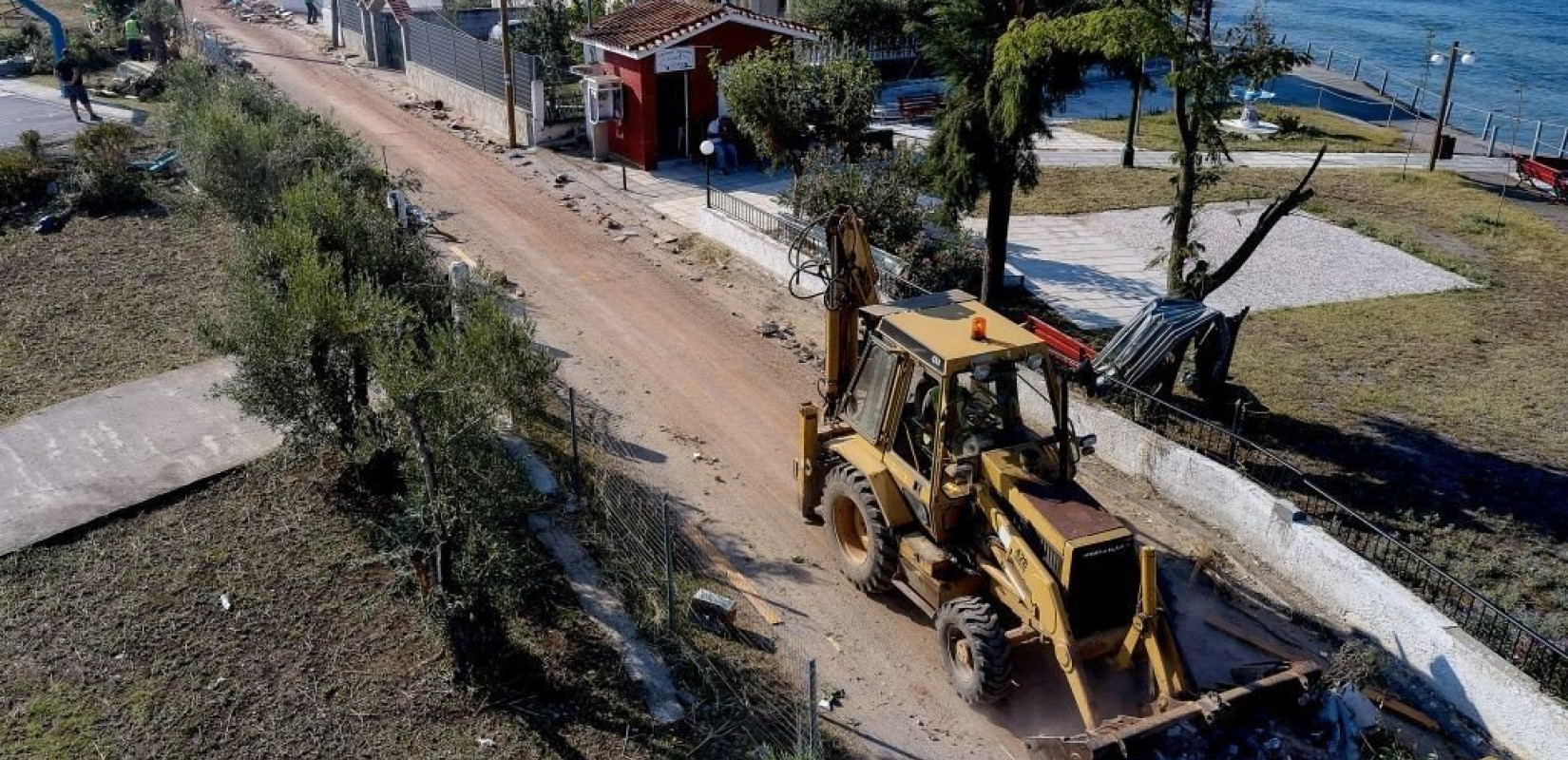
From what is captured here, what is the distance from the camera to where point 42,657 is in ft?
31.1

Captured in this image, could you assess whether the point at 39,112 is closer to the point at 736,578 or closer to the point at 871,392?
the point at 736,578

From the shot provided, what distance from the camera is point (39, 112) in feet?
94.0

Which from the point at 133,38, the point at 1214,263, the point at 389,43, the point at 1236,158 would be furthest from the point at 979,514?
the point at 133,38

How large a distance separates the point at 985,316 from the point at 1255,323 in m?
8.93

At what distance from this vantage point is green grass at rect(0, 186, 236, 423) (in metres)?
14.8

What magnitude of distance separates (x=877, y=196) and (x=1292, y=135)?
18520 mm

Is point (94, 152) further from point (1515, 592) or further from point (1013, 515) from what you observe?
point (1515, 592)

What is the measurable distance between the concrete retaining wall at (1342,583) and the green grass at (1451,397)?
1.58 m

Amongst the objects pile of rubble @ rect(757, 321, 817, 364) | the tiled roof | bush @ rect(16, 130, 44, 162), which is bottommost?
pile of rubble @ rect(757, 321, 817, 364)

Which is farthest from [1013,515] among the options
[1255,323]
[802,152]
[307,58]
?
[307,58]

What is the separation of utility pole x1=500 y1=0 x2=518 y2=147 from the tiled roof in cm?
162

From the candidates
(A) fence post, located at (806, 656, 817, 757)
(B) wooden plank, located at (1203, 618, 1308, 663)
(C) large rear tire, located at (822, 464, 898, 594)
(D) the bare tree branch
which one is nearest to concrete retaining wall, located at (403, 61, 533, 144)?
(D) the bare tree branch

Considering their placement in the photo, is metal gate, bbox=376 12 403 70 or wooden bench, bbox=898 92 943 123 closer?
wooden bench, bbox=898 92 943 123

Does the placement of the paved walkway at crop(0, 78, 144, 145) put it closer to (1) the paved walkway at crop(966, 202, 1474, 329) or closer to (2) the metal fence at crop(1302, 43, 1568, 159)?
(1) the paved walkway at crop(966, 202, 1474, 329)
